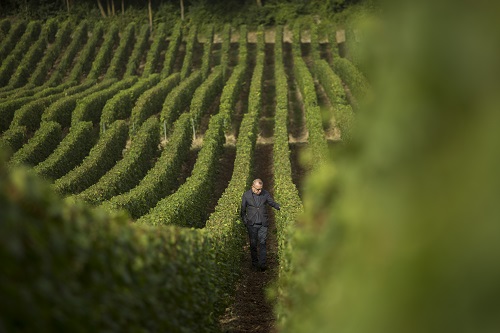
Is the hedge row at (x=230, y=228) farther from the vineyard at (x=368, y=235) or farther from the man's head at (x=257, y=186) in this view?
the man's head at (x=257, y=186)

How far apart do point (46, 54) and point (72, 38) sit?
21.7 feet

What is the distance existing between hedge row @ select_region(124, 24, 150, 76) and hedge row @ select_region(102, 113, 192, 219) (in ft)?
63.4

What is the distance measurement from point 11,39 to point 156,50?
38.7ft

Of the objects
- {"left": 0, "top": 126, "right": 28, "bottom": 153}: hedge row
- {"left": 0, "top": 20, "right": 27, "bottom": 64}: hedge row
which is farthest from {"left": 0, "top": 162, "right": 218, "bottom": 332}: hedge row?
{"left": 0, "top": 20, "right": 27, "bottom": 64}: hedge row

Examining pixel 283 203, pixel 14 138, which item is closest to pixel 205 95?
pixel 14 138

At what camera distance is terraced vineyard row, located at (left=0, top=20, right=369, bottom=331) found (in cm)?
568

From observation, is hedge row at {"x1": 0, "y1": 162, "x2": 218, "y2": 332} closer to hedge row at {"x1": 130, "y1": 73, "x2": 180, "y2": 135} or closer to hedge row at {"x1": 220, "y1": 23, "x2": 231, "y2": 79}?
hedge row at {"x1": 130, "y1": 73, "x2": 180, "y2": 135}

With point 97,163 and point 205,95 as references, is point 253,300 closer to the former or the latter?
point 97,163

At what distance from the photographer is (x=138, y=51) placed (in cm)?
5438

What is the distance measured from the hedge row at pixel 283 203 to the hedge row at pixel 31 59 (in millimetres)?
17953

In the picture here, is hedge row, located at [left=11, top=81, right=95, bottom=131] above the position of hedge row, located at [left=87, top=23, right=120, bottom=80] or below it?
above

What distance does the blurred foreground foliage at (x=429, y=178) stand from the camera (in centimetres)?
264

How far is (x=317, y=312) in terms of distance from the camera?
427 cm

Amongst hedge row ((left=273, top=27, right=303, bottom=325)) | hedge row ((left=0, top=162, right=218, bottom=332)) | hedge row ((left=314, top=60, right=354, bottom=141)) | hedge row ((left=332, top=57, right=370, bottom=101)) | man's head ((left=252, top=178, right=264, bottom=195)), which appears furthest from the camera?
hedge row ((left=332, top=57, right=370, bottom=101))
